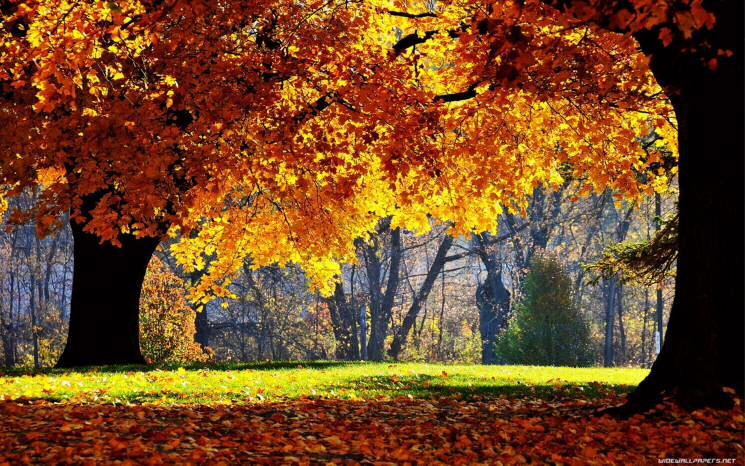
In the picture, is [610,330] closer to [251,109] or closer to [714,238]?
[251,109]

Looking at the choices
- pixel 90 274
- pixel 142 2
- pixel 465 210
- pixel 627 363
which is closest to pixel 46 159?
pixel 142 2


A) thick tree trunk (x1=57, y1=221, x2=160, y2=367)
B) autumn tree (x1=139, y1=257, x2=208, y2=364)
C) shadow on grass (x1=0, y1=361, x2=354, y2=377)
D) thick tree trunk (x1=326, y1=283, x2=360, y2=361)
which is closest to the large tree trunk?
shadow on grass (x1=0, y1=361, x2=354, y2=377)

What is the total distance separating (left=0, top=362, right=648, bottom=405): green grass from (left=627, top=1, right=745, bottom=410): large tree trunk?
10.4 ft

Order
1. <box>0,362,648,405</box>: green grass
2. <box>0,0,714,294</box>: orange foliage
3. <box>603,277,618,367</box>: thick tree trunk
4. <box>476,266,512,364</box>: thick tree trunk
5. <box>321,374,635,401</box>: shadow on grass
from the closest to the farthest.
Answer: <box>0,362,648,405</box>: green grass < <box>0,0,714,294</box>: orange foliage < <box>321,374,635,401</box>: shadow on grass < <box>603,277,618,367</box>: thick tree trunk < <box>476,266,512,364</box>: thick tree trunk

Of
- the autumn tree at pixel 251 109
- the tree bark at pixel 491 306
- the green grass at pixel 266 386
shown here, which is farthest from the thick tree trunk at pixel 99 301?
the tree bark at pixel 491 306

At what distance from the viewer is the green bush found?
23.9 metres

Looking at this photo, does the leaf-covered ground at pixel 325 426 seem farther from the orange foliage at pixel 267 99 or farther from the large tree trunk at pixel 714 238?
the orange foliage at pixel 267 99

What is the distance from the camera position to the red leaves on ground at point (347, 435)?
22.2ft

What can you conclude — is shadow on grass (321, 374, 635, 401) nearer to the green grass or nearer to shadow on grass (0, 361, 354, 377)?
the green grass

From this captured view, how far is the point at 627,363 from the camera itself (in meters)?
40.0

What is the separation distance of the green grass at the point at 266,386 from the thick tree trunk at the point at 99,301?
1469 millimetres

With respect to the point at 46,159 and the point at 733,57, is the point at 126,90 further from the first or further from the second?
the point at 733,57

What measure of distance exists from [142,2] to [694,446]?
8362 mm

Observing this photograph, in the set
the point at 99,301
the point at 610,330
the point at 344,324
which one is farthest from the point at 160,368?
the point at 610,330
